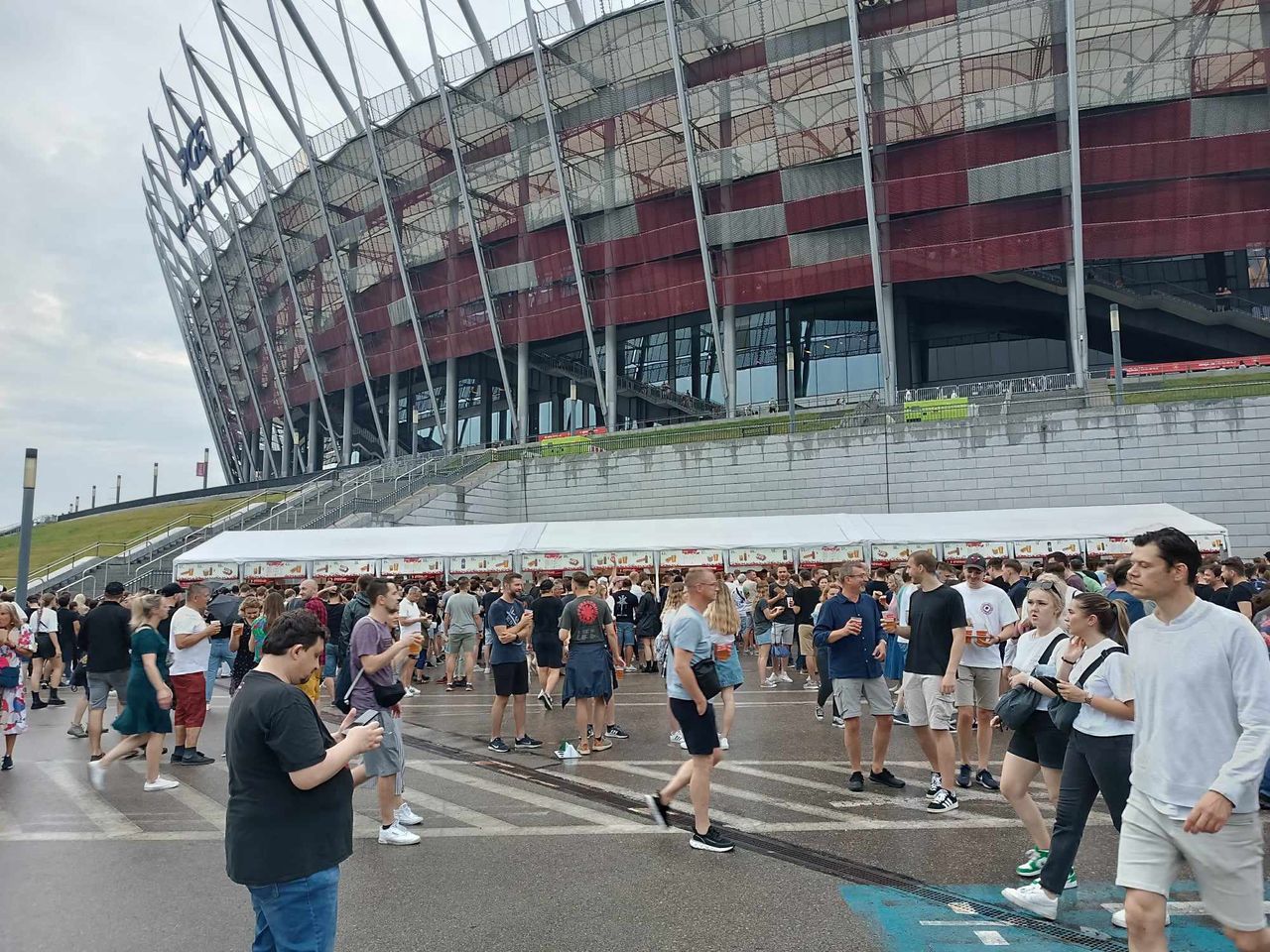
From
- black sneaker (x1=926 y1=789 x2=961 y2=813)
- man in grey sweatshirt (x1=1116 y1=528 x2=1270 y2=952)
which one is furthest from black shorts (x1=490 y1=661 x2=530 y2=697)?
man in grey sweatshirt (x1=1116 y1=528 x2=1270 y2=952)

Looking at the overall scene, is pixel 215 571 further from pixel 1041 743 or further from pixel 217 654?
pixel 1041 743

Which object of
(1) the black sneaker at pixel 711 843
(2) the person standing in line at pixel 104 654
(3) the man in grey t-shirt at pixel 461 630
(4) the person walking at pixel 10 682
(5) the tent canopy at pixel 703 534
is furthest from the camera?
(5) the tent canopy at pixel 703 534

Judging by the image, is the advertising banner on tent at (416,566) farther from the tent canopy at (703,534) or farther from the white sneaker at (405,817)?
the white sneaker at (405,817)

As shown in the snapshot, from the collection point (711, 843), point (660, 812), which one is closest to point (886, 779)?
point (660, 812)

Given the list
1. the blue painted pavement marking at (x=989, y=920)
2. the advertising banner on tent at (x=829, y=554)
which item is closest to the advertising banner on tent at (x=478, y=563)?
the advertising banner on tent at (x=829, y=554)

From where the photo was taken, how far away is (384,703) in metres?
5.92

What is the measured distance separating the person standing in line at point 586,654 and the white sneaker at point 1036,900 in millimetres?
4795

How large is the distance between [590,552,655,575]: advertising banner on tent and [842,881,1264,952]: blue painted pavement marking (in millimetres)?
16244

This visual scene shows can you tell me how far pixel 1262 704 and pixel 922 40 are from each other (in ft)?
121

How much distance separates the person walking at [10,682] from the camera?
27.1 ft

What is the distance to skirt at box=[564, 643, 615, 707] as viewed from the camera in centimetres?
873

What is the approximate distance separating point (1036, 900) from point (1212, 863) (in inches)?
68.4

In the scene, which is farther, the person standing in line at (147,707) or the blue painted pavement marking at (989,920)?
the person standing in line at (147,707)

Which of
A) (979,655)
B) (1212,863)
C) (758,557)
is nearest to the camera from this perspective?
(1212,863)
